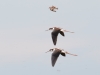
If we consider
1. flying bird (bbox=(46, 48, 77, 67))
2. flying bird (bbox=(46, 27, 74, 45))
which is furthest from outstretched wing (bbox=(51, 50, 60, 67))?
flying bird (bbox=(46, 27, 74, 45))

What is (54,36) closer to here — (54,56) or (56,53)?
(56,53)

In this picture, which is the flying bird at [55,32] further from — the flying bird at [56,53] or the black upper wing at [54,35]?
the flying bird at [56,53]

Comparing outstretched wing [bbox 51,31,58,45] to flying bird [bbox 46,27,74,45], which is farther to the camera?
flying bird [bbox 46,27,74,45]

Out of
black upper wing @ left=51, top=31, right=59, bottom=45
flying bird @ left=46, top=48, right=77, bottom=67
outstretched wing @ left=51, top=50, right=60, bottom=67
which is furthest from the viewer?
black upper wing @ left=51, top=31, right=59, bottom=45

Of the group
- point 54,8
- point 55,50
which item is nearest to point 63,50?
point 55,50

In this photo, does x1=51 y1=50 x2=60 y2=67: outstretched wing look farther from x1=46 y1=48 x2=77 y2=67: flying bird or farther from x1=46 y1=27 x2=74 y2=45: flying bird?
x1=46 y1=27 x2=74 y2=45: flying bird

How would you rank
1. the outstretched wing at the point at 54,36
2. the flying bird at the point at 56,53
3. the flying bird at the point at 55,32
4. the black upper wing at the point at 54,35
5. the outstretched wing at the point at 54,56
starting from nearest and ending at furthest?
1. the outstretched wing at the point at 54,56
2. the flying bird at the point at 56,53
3. the outstretched wing at the point at 54,36
4. the black upper wing at the point at 54,35
5. the flying bird at the point at 55,32

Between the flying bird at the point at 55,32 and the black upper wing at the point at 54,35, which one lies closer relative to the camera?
the black upper wing at the point at 54,35

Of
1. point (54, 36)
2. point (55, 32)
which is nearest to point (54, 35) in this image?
point (54, 36)

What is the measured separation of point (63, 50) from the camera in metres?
151

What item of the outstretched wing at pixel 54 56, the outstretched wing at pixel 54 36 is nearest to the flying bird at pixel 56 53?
the outstretched wing at pixel 54 56

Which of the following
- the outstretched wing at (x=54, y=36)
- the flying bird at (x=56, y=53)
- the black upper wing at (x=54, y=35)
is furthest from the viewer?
the black upper wing at (x=54, y=35)

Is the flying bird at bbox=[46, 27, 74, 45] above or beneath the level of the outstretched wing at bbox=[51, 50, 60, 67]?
above

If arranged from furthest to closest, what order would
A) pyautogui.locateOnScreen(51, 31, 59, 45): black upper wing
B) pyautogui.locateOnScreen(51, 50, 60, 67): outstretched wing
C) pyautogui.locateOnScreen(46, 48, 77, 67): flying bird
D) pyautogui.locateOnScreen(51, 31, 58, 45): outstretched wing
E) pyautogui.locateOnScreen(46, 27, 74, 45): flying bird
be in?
pyautogui.locateOnScreen(46, 27, 74, 45): flying bird < pyautogui.locateOnScreen(51, 31, 59, 45): black upper wing < pyautogui.locateOnScreen(51, 31, 58, 45): outstretched wing < pyautogui.locateOnScreen(46, 48, 77, 67): flying bird < pyautogui.locateOnScreen(51, 50, 60, 67): outstretched wing
